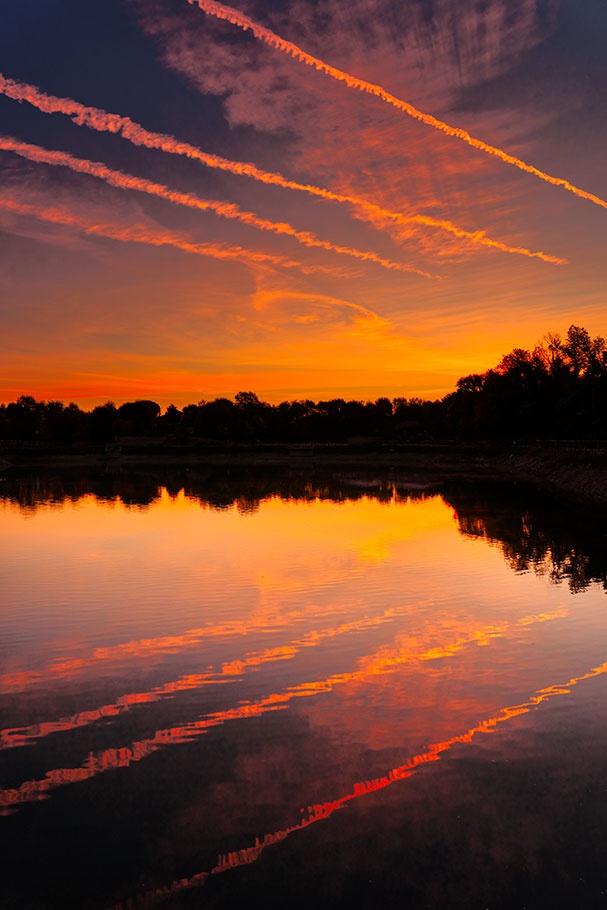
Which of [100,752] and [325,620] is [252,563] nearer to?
[325,620]

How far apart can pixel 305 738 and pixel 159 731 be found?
2.57 meters

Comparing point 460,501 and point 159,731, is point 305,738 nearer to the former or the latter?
point 159,731

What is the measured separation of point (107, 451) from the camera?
596ft

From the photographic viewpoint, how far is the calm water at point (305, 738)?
27.0ft

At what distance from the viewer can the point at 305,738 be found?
11.9 meters

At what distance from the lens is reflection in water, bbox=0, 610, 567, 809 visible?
33.6 feet

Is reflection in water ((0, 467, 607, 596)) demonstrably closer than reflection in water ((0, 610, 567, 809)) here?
No

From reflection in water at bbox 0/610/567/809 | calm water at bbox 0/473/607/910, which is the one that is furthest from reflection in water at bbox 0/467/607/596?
reflection in water at bbox 0/610/567/809

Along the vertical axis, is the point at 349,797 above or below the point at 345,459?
above

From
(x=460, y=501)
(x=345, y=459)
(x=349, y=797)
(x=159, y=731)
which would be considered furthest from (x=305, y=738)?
(x=345, y=459)

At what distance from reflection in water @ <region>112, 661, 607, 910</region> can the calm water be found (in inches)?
1.4

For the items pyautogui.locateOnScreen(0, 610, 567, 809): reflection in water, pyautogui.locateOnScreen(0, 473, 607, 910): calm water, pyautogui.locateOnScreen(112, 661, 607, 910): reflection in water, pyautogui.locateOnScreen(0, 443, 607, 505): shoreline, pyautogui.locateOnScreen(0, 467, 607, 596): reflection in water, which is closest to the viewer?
pyautogui.locateOnScreen(112, 661, 607, 910): reflection in water

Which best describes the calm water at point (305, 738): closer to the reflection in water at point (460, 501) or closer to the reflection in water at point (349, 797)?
the reflection in water at point (349, 797)

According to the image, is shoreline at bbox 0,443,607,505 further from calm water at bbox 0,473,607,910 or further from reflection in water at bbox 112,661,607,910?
reflection in water at bbox 112,661,607,910
